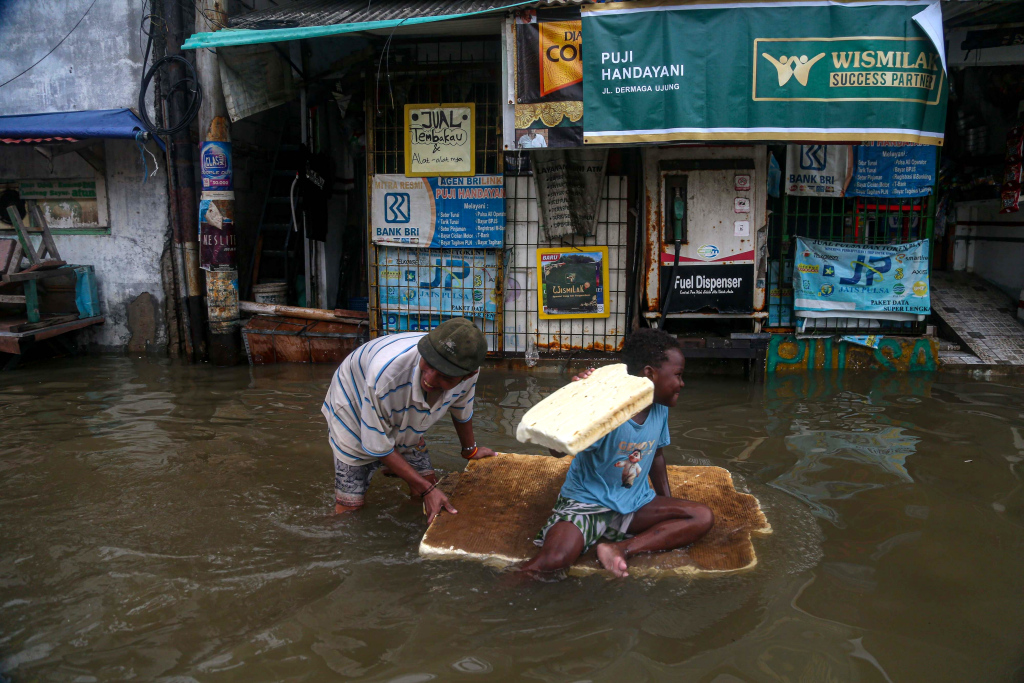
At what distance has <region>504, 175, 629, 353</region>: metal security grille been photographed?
305 inches

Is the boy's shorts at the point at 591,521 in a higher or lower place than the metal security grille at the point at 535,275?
lower

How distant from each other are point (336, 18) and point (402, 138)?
1378 millimetres

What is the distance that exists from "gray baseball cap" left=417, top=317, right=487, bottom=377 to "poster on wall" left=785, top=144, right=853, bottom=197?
221 inches

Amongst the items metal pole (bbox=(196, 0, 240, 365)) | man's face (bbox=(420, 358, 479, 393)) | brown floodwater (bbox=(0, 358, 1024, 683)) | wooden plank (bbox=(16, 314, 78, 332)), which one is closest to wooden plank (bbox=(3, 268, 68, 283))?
wooden plank (bbox=(16, 314, 78, 332))

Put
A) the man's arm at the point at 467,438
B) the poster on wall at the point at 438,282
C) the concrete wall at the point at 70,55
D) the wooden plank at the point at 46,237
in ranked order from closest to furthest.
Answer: the man's arm at the point at 467,438 → the poster on wall at the point at 438,282 → the wooden plank at the point at 46,237 → the concrete wall at the point at 70,55

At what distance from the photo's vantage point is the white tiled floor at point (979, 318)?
300 inches

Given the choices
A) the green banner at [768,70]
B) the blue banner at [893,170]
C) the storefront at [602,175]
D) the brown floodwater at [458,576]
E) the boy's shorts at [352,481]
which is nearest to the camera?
the brown floodwater at [458,576]

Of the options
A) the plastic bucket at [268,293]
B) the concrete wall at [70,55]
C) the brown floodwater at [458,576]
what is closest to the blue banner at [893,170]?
the brown floodwater at [458,576]

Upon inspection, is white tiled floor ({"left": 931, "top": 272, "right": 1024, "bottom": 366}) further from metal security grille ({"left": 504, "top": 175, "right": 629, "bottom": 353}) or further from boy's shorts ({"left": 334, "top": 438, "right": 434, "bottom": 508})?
boy's shorts ({"left": 334, "top": 438, "right": 434, "bottom": 508})

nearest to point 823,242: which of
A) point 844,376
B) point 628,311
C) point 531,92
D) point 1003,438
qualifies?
point 844,376

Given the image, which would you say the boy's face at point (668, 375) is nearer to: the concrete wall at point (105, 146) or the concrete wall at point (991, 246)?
the concrete wall at point (105, 146)

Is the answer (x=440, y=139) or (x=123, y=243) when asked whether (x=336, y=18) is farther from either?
(x=123, y=243)

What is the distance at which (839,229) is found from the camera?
25.8 feet

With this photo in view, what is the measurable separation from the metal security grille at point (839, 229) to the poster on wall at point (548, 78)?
2.67 meters
